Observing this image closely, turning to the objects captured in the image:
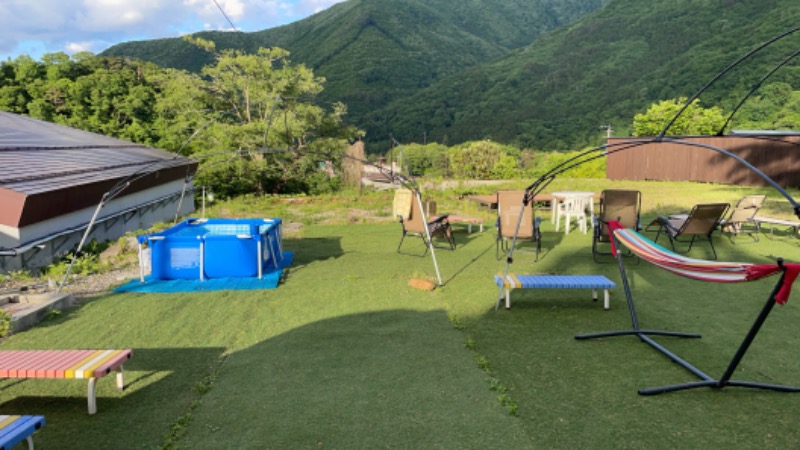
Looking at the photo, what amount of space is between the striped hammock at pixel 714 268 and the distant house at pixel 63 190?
4250mm

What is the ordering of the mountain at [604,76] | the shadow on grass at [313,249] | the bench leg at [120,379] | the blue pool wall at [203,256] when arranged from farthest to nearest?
1. the mountain at [604,76]
2. the shadow on grass at [313,249]
3. the blue pool wall at [203,256]
4. the bench leg at [120,379]

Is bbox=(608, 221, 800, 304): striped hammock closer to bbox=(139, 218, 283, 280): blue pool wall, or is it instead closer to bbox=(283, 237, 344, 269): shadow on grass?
bbox=(139, 218, 283, 280): blue pool wall

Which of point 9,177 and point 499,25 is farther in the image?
point 499,25

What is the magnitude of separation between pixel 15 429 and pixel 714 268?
3827 mm

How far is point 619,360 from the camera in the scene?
380cm

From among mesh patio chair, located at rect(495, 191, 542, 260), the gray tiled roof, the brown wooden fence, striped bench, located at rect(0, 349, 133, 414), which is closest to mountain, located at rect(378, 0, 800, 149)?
the brown wooden fence

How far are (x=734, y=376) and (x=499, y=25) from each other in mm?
101494

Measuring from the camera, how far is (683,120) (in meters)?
32.9

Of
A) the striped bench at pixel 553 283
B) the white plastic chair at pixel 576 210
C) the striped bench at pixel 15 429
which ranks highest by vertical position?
the white plastic chair at pixel 576 210

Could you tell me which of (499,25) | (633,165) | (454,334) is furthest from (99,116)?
(499,25)

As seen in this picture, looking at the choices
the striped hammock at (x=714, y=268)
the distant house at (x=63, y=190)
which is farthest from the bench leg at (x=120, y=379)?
the striped hammock at (x=714, y=268)

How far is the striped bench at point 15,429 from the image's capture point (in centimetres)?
221

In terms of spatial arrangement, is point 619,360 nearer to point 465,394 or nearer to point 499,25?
point 465,394

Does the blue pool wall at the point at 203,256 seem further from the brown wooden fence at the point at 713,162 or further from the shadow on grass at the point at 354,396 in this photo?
the brown wooden fence at the point at 713,162
